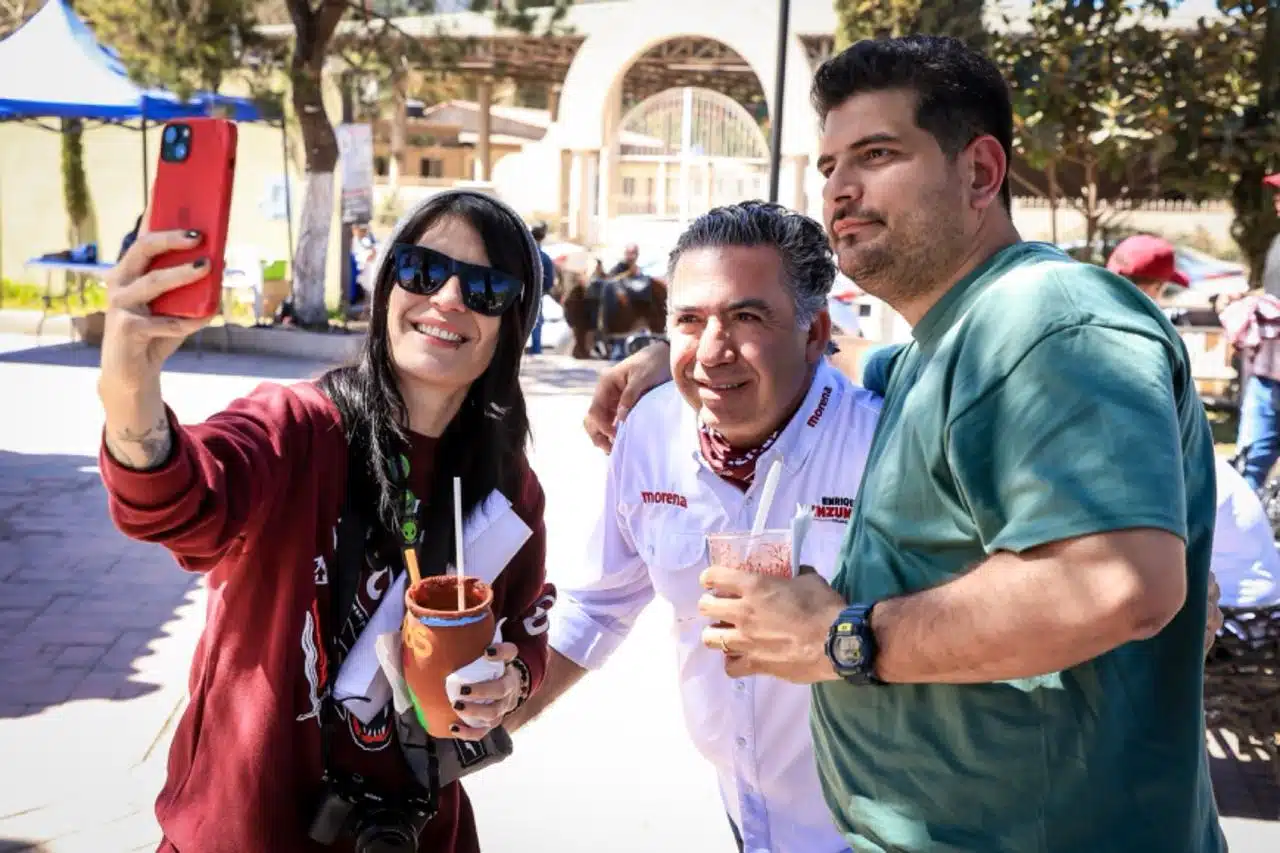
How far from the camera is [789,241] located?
246cm

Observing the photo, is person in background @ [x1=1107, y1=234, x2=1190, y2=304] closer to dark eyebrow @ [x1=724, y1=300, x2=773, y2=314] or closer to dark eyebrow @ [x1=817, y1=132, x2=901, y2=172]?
dark eyebrow @ [x1=724, y1=300, x2=773, y2=314]

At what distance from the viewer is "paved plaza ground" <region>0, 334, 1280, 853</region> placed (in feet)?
13.9

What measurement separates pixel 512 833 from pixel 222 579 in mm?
2429

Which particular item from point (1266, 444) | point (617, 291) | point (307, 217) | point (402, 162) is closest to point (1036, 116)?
point (617, 291)

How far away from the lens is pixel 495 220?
240cm

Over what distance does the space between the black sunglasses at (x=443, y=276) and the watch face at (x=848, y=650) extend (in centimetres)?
109

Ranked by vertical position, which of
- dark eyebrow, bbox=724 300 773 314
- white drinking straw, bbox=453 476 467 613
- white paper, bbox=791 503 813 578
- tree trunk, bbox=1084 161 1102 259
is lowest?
white drinking straw, bbox=453 476 467 613

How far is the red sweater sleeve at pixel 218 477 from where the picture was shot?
1804 millimetres

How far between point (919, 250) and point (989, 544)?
444mm

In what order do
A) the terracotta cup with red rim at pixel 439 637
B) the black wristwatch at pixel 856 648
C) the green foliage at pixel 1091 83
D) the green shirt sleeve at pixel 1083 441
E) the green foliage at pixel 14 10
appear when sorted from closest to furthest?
1. the green shirt sleeve at pixel 1083 441
2. the black wristwatch at pixel 856 648
3. the terracotta cup with red rim at pixel 439 637
4. the green foliage at pixel 1091 83
5. the green foliage at pixel 14 10

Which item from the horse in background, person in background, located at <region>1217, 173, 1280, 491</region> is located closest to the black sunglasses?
person in background, located at <region>1217, 173, 1280, 491</region>

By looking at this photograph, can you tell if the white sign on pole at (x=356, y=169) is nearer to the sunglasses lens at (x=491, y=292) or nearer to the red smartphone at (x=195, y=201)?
the sunglasses lens at (x=491, y=292)

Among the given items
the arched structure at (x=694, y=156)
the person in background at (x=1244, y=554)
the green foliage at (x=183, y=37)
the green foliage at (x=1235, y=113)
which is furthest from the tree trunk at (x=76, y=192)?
the person in background at (x=1244, y=554)

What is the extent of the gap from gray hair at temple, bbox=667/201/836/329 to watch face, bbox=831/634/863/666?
1074 millimetres
